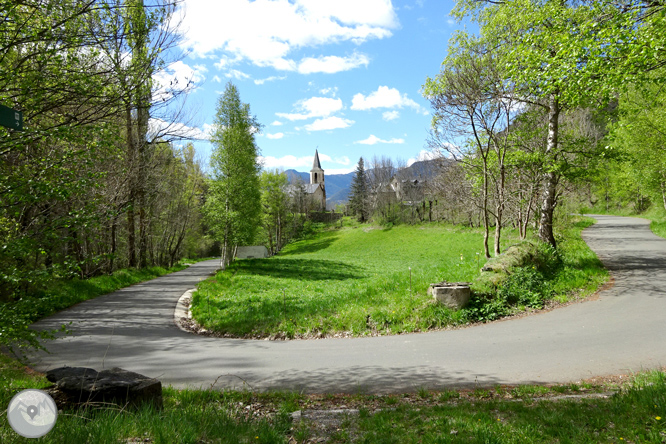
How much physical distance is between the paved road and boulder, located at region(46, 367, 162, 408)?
1597 mm

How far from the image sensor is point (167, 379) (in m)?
6.24

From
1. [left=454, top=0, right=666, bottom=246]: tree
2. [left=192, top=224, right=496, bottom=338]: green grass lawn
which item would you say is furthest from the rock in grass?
[left=454, top=0, right=666, bottom=246]: tree

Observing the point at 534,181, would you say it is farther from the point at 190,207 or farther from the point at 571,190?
the point at 190,207

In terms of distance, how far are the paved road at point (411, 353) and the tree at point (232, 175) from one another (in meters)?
14.5

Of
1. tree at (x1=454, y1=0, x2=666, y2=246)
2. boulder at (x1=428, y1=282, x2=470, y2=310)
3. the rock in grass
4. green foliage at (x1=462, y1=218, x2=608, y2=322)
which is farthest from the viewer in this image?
the rock in grass

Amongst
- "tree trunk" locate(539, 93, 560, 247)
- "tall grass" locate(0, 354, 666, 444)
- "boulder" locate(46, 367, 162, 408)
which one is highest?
"tree trunk" locate(539, 93, 560, 247)

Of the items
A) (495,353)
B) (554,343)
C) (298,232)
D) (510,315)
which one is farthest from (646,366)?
(298,232)

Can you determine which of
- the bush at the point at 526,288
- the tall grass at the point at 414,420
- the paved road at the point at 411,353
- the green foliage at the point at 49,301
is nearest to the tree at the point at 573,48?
the bush at the point at 526,288

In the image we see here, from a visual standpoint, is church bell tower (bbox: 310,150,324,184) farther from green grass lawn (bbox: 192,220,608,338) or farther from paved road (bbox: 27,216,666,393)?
paved road (bbox: 27,216,666,393)

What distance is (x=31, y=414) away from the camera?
2.88 meters

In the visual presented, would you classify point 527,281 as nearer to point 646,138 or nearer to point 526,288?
point 526,288

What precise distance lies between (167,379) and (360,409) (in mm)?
3625

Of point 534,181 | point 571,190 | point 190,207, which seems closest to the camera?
point 534,181

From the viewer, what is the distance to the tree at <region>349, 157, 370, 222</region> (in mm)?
67625
